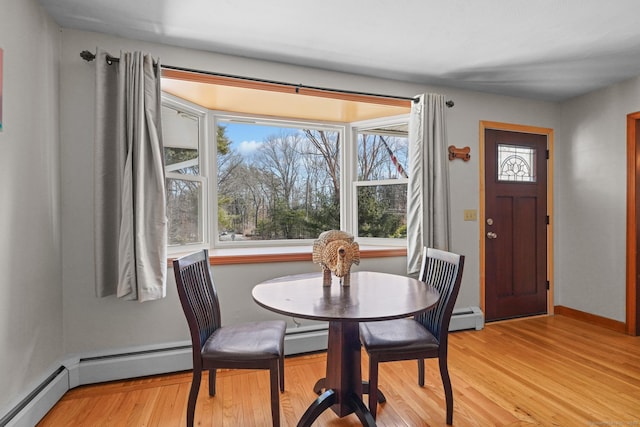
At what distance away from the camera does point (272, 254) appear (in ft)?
8.56

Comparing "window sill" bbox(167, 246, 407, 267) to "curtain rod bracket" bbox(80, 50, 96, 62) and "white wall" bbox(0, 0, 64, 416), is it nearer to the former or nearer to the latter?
"white wall" bbox(0, 0, 64, 416)

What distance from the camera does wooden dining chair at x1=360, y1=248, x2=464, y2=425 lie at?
167 cm

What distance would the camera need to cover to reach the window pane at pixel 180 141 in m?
2.55

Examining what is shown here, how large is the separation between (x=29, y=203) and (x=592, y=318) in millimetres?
4711

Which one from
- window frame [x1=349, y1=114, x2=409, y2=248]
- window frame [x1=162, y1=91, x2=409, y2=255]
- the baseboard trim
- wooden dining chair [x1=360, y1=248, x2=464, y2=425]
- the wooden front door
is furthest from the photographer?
the wooden front door

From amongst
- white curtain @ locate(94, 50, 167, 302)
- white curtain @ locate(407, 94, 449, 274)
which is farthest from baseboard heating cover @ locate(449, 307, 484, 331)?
white curtain @ locate(94, 50, 167, 302)

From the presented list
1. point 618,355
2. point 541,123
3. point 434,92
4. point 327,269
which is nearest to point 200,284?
point 327,269

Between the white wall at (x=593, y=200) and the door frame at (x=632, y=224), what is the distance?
5 cm

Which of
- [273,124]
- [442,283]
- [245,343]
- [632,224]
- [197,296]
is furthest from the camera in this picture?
[273,124]

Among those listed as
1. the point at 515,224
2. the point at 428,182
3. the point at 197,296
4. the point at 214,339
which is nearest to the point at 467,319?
the point at 515,224

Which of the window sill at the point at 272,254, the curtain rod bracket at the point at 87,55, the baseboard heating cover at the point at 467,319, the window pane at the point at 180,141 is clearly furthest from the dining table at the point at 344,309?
the curtain rod bracket at the point at 87,55

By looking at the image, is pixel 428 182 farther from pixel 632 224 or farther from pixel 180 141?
pixel 180 141

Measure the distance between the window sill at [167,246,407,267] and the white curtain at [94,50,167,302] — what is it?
288mm

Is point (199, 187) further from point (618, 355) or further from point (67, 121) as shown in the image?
point (618, 355)
